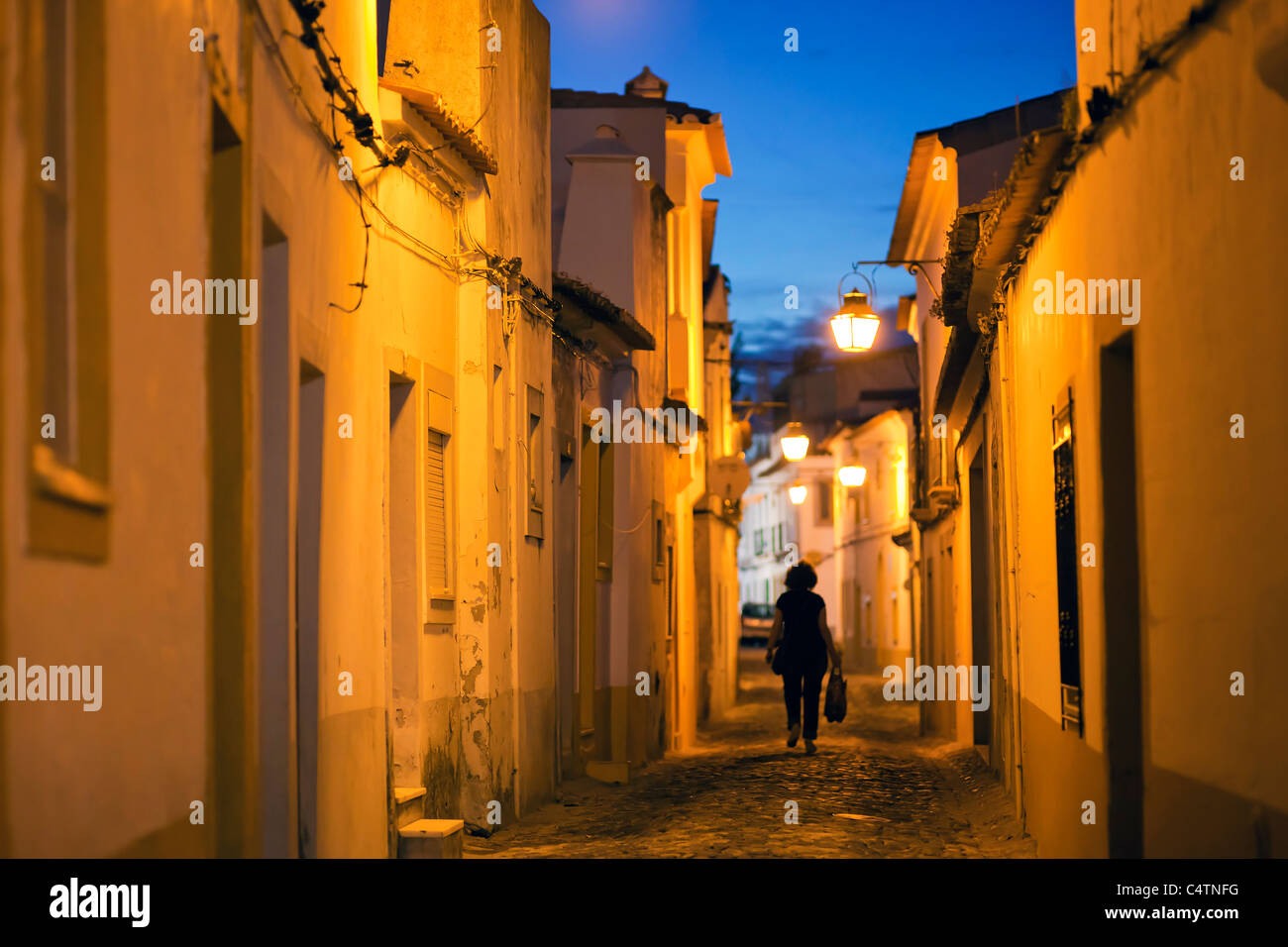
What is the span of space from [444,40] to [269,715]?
20.6 ft

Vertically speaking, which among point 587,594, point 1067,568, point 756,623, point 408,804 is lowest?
point 756,623

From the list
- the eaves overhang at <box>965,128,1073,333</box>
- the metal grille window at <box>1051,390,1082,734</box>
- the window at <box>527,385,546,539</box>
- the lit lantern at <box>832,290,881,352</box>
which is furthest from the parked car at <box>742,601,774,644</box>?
the metal grille window at <box>1051,390,1082,734</box>

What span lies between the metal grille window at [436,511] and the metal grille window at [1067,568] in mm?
4335

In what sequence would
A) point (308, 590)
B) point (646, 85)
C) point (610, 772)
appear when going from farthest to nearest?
point (646, 85) → point (610, 772) → point (308, 590)

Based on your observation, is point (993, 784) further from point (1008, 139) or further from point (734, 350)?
point (734, 350)

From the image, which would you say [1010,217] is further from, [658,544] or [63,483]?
[658,544]

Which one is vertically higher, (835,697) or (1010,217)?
(1010,217)

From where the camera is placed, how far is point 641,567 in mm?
17672

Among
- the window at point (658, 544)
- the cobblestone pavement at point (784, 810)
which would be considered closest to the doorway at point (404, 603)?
the cobblestone pavement at point (784, 810)

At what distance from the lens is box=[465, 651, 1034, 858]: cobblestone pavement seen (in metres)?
10.0

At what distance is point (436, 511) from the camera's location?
11000 mm

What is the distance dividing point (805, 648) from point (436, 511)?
6536 millimetres

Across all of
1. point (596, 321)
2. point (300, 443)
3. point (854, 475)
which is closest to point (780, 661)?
point (596, 321)
